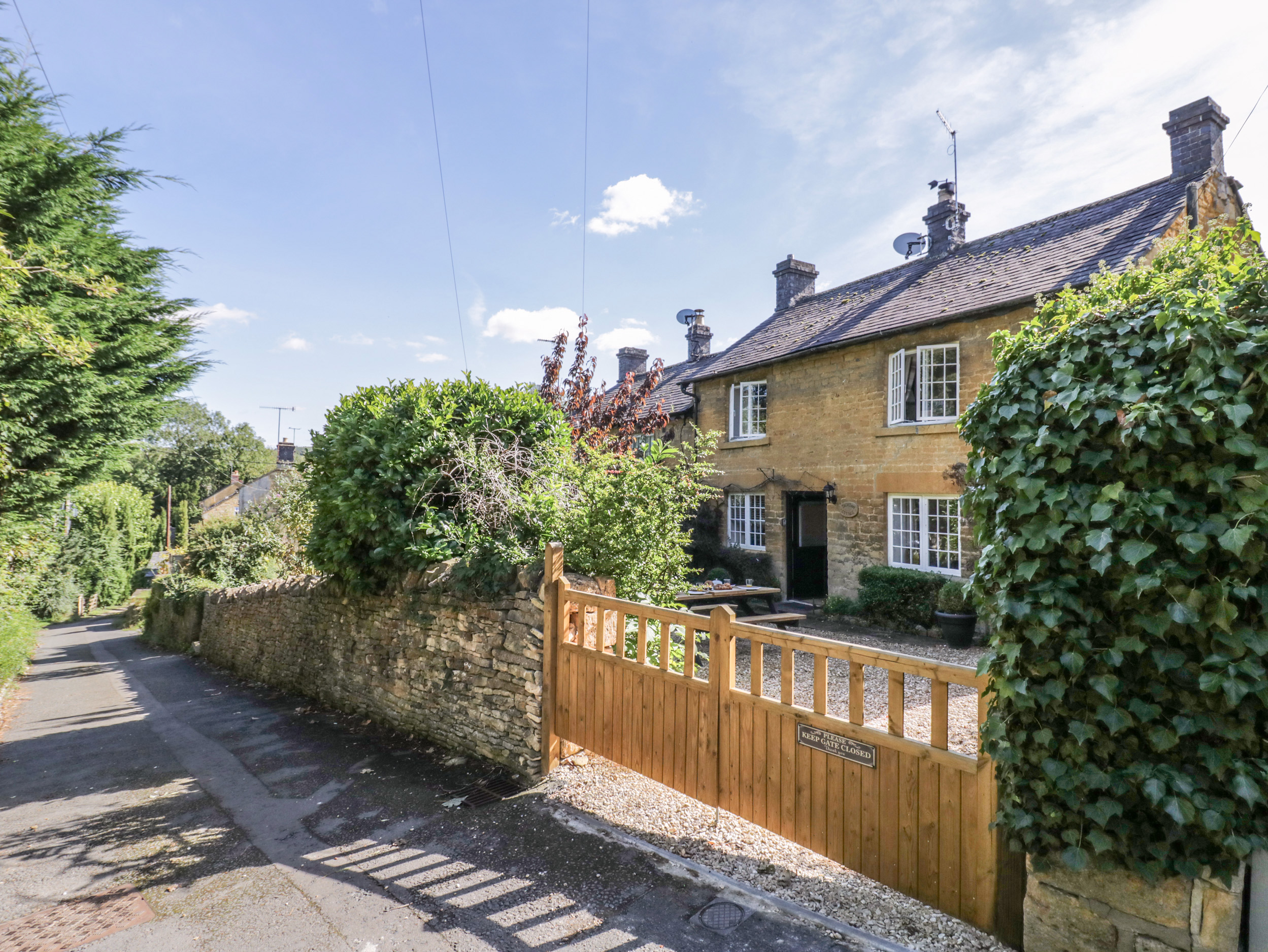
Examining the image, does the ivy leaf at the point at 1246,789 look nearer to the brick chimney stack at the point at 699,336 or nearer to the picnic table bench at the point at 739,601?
the picnic table bench at the point at 739,601

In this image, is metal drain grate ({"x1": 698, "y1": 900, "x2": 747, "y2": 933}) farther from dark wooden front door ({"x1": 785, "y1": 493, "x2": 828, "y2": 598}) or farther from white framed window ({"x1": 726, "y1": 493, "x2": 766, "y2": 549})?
white framed window ({"x1": 726, "y1": 493, "x2": 766, "y2": 549})

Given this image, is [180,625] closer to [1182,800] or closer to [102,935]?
[102,935]

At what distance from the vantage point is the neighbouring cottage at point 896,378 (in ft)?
34.7

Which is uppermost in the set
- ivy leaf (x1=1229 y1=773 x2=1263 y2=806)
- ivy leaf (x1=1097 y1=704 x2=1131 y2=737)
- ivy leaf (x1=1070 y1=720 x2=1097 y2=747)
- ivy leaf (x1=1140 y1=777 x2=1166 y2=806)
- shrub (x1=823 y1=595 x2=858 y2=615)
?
ivy leaf (x1=1097 y1=704 x2=1131 y2=737)

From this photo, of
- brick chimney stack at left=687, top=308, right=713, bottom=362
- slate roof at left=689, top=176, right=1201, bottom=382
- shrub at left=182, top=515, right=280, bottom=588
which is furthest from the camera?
brick chimney stack at left=687, top=308, right=713, bottom=362

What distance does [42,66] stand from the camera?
30.5 feet

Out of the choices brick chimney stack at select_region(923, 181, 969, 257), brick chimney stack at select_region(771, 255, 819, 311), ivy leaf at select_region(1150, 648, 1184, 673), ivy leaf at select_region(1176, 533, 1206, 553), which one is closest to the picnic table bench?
ivy leaf at select_region(1150, 648, 1184, 673)

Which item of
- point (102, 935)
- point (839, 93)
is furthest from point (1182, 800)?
point (839, 93)

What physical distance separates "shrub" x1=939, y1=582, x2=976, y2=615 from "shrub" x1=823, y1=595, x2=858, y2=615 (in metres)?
2.23

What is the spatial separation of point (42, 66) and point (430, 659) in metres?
10.6

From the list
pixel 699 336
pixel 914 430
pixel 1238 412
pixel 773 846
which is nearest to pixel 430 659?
pixel 773 846

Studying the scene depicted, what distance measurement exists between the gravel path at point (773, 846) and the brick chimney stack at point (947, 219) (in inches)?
431

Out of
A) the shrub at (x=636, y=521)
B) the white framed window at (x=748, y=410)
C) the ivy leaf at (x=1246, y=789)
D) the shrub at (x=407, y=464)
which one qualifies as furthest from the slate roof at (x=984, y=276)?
the ivy leaf at (x=1246, y=789)

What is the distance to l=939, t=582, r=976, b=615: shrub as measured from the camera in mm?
9703
